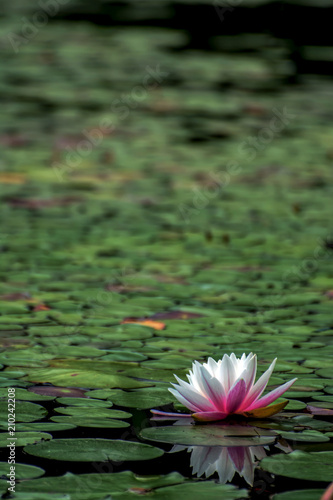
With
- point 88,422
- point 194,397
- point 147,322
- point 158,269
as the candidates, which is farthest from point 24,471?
point 158,269

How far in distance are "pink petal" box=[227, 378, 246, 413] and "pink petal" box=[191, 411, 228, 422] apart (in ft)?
0.05

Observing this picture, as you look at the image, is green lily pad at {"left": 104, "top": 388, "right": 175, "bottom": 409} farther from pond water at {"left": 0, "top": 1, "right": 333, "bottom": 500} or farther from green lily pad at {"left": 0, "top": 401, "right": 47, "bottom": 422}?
green lily pad at {"left": 0, "top": 401, "right": 47, "bottom": 422}

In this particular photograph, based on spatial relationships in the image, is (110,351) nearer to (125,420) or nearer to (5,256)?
(125,420)

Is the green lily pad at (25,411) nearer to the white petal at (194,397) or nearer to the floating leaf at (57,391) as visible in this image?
the floating leaf at (57,391)

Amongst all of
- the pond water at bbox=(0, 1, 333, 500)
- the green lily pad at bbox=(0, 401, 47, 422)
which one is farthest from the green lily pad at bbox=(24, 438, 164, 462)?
the green lily pad at bbox=(0, 401, 47, 422)

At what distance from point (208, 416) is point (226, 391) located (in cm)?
5

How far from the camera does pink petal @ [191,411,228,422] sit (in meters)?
1.48

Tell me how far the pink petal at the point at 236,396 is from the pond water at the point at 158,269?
39mm

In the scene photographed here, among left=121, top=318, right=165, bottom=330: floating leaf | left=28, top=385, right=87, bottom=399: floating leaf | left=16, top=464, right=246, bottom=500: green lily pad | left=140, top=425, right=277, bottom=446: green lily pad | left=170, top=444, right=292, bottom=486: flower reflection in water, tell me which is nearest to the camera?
left=16, top=464, right=246, bottom=500: green lily pad

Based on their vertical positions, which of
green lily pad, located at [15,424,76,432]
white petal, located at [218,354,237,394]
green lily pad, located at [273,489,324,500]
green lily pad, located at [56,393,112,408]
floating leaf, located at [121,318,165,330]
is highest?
white petal, located at [218,354,237,394]

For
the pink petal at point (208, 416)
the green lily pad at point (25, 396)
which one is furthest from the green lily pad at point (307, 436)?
the green lily pad at point (25, 396)

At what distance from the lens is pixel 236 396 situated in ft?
4.82

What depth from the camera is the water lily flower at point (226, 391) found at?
1.46 metres

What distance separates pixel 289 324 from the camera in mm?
2180
